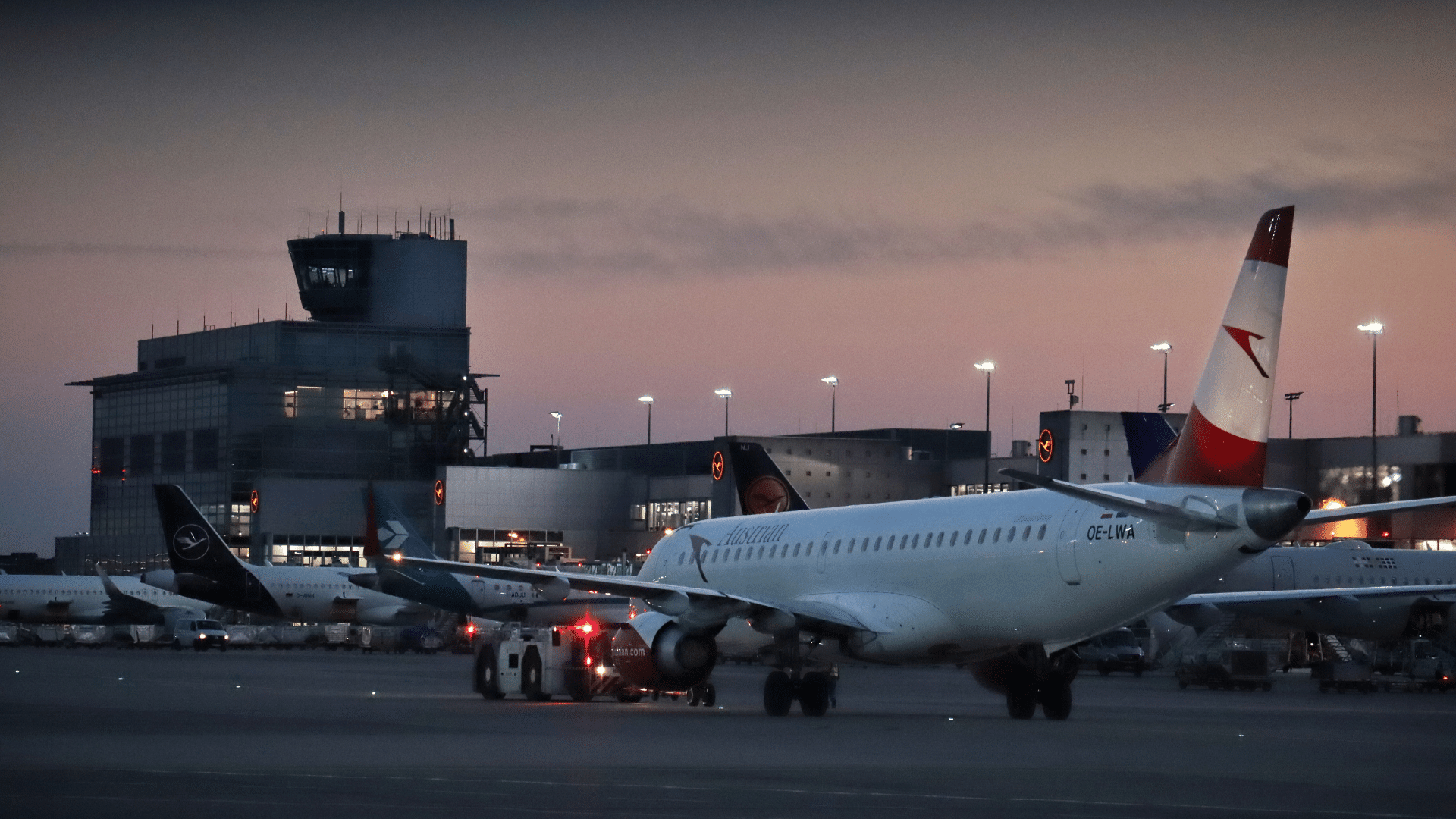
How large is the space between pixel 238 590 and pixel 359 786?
7673 centimetres

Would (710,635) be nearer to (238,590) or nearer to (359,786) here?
(359,786)

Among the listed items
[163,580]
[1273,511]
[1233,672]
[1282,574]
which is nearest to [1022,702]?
[1273,511]

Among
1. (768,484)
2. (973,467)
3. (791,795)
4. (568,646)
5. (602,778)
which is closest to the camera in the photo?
(791,795)

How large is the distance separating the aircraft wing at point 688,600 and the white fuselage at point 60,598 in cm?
7595

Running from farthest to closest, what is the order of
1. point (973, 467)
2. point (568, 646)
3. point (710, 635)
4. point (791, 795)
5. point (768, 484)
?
point (973, 467) → point (768, 484) → point (568, 646) → point (710, 635) → point (791, 795)

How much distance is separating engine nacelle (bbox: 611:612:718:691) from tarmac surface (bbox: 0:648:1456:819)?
78 centimetres

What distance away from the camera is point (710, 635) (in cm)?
3284

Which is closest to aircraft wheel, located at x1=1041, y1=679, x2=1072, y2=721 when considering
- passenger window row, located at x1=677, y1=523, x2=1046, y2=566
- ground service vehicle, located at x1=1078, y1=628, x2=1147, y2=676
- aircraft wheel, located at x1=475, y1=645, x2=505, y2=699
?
passenger window row, located at x1=677, y1=523, x2=1046, y2=566

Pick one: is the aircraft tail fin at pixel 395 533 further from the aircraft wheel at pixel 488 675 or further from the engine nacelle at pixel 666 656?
the engine nacelle at pixel 666 656

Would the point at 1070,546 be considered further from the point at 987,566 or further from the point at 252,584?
the point at 252,584

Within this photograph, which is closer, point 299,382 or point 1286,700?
point 1286,700

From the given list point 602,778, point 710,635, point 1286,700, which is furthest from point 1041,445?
point 602,778

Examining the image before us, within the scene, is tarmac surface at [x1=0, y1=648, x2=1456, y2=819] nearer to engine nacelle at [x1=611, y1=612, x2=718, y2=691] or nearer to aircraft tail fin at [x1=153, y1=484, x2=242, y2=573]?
engine nacelle at [x1=611, y1=612, x2=718, y2=691]

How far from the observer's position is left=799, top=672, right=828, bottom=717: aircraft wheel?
32469 mm
